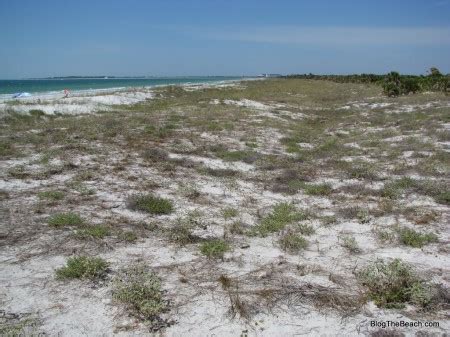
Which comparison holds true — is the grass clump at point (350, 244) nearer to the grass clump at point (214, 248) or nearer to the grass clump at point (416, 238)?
the grass clump at point (416, 238)

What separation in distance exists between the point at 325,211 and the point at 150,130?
10381mm

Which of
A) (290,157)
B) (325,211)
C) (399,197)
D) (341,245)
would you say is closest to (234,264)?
(341,245)

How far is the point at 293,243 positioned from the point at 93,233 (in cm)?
352

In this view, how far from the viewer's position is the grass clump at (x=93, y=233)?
6.81m

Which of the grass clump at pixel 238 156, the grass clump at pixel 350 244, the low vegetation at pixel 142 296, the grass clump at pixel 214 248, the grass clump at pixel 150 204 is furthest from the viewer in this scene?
the grass clump at pixel 238 156

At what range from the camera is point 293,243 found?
22.5ft

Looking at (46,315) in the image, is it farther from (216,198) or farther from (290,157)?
(290,157)

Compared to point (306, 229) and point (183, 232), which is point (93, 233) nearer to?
point (183, 232)

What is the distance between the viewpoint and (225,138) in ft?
54.3

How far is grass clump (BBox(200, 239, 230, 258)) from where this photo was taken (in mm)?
6473

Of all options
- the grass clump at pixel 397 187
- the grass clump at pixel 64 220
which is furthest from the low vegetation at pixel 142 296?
the grass clump at pixel 397 187

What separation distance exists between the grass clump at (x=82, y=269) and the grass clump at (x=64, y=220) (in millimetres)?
1591

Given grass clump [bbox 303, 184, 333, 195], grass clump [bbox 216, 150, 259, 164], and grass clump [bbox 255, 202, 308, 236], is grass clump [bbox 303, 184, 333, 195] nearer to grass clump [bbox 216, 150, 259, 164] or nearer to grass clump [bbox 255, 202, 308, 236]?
grass clump [bbox 255, 202, 308, 236]

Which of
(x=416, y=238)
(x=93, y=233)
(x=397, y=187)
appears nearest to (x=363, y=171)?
(x=397, y=187)
